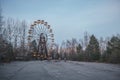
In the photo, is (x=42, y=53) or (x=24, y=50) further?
(x=24, y=50)

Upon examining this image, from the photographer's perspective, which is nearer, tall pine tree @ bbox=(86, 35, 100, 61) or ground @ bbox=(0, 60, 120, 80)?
ground @ bbox=(0, 60, 120, 80)

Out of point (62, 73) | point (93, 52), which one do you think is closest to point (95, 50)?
point (93, 52)

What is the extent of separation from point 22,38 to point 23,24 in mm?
6319

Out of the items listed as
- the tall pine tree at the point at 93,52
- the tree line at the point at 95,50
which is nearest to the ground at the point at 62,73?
the tree line at the point at 95,50

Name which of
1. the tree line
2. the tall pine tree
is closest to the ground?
the tree line

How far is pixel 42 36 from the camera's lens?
6894cm

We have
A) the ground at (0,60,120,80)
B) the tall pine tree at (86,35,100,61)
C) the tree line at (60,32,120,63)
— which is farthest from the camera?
the tall pine tree at (86,35,100,61)

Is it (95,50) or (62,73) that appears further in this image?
(95,50)

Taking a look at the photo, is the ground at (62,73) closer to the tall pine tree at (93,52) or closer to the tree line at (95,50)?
the tree line at (95,50)

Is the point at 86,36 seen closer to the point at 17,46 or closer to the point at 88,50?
the point at 88,50

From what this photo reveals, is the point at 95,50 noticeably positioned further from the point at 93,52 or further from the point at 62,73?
the point at 62,73

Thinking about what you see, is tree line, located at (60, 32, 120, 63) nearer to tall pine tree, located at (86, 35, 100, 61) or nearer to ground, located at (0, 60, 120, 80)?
tall pine tree, located at (86, 35, 100, 61)

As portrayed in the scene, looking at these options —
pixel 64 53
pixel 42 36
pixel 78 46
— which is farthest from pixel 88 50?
pixel 64 53

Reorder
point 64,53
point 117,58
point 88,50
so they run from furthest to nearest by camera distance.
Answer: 1. point 64,53
2. point 88,50
3. point 117,58
